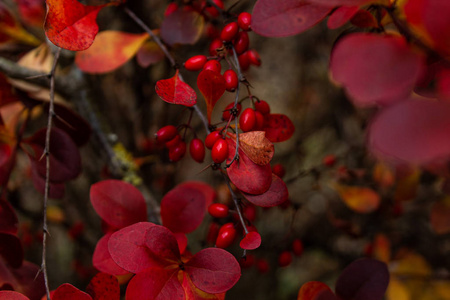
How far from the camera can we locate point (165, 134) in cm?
44

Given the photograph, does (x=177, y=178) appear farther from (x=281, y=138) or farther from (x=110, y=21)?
(x=281, y=138)

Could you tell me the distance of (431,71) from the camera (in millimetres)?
356

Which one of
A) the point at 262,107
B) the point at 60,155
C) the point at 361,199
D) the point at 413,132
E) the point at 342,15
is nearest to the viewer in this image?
the point at 413,132

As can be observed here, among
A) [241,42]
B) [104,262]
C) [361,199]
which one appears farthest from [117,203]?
[361,199]

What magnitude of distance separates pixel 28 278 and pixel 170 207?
26cm

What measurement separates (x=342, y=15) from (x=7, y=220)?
53 centimetres

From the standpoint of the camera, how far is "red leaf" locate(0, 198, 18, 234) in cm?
49

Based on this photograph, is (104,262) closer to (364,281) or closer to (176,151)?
(176,151)

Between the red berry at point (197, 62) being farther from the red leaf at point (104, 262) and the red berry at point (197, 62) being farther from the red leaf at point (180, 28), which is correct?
the red leaf at point (104, 262)

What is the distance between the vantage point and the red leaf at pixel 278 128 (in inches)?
17.7

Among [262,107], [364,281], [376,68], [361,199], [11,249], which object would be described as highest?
[376,68]

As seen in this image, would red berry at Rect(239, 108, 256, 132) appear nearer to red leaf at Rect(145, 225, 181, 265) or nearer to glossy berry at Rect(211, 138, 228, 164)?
glossy berry at Rect(211, 138, 228, 164)

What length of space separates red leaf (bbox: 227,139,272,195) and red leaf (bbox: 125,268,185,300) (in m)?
0.15

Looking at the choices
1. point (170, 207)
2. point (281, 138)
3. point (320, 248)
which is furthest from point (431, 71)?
point (320, 248)
